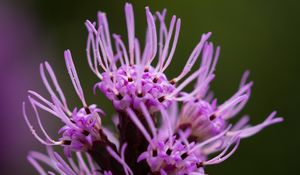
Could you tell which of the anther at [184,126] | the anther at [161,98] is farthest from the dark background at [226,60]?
the anther at [161,98]

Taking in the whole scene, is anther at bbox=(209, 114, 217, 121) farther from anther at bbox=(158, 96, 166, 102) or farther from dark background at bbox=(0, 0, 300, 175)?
dark background at bbox=(0, 0, 300, 175)

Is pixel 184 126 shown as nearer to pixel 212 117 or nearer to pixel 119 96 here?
pixel 212 117

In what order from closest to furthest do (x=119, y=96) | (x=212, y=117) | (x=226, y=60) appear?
(x=119, y=96) < (x=212, y=117) < (x=226, y=60)

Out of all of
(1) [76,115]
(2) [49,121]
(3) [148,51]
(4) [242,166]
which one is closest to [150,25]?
(3) [148,51]

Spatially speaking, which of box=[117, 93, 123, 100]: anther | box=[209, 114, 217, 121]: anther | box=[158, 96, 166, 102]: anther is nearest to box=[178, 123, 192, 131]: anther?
box=[209, 114, 217, 121]: anther

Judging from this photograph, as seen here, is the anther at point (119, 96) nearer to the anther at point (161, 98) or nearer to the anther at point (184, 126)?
the anther at point (161, 98)

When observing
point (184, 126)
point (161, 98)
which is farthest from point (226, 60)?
point (161, 98)
